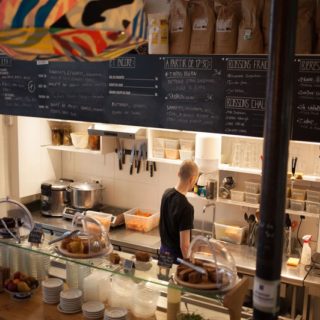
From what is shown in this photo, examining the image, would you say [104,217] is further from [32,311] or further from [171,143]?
[32,311]

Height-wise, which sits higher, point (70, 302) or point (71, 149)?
point (71, 149)

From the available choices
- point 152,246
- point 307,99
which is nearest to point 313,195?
point 307,99

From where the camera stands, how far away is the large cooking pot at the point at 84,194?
488 centimetres

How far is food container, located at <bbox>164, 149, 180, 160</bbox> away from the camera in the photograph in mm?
4438

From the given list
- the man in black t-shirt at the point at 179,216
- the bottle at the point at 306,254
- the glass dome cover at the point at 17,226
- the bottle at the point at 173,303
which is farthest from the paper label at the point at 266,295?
the bottle at the point at 306,254

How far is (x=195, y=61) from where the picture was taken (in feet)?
10.9

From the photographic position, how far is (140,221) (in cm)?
460

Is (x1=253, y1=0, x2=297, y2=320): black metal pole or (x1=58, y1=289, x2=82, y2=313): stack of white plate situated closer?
(x1=253, y1=0, x2=297, y2=320): black metal pole

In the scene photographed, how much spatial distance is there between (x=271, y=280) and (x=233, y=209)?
11.6 feet

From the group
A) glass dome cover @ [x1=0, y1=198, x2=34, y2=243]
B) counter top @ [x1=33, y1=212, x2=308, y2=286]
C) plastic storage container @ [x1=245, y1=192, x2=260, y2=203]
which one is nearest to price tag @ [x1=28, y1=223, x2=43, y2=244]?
glass dome cover @ [x1=0, y1=198, x2=34, y2=243]

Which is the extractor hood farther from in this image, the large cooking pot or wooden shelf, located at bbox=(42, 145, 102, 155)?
the large cooking pot

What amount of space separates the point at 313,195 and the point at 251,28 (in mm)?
1585

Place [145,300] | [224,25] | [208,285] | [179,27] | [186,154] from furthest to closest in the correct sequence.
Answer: [186,154] → [179,27] → [224,25] → [145,300] → [208,285]

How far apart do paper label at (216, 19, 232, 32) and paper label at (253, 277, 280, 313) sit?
2.52 metres
